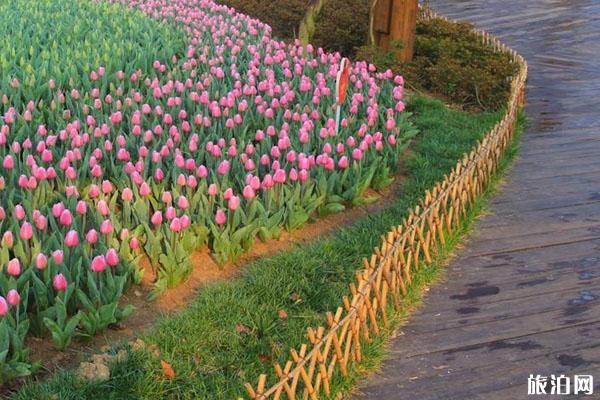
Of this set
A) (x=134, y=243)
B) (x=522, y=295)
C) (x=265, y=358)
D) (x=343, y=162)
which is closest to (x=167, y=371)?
(x=265, y=358)

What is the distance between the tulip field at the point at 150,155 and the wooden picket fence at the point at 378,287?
633 mm

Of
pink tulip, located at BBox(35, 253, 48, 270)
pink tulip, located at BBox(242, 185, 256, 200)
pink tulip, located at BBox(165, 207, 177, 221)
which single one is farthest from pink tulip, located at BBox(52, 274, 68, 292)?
pink tulip, located at BBox(242, 185, 256, 200)

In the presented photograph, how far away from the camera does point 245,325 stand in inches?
165

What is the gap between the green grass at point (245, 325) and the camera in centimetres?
363

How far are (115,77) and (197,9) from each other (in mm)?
3355

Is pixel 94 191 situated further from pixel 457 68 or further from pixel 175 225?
pixel 457 68

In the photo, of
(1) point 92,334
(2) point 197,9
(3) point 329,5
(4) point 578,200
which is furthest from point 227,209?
(3) point 329,5

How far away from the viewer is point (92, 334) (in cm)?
402

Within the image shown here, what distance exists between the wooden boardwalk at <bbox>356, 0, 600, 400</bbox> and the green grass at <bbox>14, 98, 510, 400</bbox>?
219 mm

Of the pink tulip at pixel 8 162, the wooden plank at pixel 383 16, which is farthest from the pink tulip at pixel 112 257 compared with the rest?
the wooden plank at pixel 383 16

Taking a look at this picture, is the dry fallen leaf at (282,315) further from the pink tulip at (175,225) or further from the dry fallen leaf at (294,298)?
the pink tulip at (175,225)

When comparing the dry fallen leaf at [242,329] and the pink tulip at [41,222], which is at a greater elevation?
the pink tulip at [41,222]

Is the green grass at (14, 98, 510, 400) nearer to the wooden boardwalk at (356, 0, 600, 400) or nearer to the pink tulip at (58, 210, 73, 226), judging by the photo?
the wooden boardwalk at (356, 0, 600, 400)

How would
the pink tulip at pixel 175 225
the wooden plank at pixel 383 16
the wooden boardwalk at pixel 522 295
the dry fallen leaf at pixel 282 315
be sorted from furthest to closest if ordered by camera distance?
the wooden plank at pixel 383 16 < the pink tulip at pixel 175 225 < the dry fallen leaf at pixel 282 315 < the wooden boardwalk at pixel 522 295
